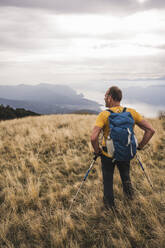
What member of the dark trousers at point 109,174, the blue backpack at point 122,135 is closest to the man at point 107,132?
the dark trousers at point 109,174

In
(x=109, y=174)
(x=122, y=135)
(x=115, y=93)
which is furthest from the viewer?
(x=109, y=174)

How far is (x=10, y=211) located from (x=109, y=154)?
2.58 m

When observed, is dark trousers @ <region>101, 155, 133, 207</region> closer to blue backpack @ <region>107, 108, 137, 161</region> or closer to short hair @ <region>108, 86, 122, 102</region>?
blue backpack @ <region>107, 108, 137, 161</region>

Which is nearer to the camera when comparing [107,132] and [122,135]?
[122,135]

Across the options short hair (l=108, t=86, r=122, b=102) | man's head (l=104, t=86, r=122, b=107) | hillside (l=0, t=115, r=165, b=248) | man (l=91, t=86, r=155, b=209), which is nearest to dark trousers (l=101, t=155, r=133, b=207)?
man (l=91, t=86, r=155, b=209)

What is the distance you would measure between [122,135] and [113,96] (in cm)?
72

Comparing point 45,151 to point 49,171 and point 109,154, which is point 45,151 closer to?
point 49,171

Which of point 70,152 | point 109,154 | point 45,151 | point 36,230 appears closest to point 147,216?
point 109,154

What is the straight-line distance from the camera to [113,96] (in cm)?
256

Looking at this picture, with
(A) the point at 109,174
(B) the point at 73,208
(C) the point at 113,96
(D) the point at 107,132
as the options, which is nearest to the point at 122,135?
(D) the point at 107,132

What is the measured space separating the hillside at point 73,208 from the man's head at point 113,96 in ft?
6.87

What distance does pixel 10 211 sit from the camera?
3176mm

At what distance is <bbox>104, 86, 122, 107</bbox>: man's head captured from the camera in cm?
255

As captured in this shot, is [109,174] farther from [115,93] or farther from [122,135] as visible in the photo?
[115,93]
